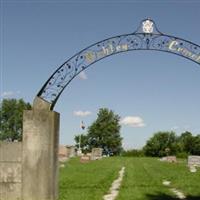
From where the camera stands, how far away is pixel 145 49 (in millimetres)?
16312

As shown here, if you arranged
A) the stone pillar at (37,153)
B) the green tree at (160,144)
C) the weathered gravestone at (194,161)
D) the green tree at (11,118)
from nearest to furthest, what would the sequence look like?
the stone pillar at (37,153) → the weathered gravestone at (194,161) → the green tree at (11,118) → the green tree at (160,144)

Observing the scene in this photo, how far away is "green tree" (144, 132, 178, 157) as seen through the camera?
415 ft

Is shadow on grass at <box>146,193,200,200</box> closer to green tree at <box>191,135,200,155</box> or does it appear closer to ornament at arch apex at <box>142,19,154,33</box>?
ornament at arch apex at <box>142,19,154,33</box>

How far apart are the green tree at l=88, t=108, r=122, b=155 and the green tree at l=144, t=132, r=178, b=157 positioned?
13.4 metres

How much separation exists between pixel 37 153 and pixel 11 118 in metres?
100

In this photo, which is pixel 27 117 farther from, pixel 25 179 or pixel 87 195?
pixel 87 195

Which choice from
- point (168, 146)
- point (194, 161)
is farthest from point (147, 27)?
point (168, 146)

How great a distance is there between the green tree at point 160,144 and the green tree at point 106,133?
1341 cm

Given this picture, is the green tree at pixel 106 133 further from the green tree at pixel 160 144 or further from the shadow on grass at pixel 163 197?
the shadow on grass at pixel 163 197

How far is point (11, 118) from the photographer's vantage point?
113562mm

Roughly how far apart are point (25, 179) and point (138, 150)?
110707mm

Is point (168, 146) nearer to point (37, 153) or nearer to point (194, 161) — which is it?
point (194, 161)

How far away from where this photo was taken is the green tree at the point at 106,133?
114 meters

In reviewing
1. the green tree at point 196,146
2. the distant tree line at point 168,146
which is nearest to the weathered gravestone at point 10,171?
the distant tree line at point 168,146
